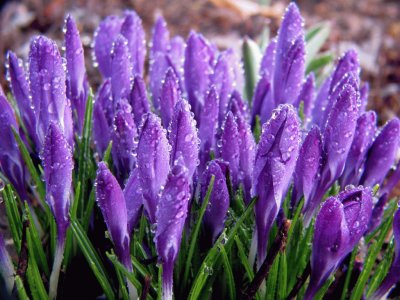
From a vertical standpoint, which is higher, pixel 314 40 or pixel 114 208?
pixel 314 40

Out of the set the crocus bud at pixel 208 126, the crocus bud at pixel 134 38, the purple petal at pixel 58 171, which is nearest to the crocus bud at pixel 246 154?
the crocus bud at pixel 208 126

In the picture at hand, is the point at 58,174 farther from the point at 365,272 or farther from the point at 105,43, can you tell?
the point at 365,272

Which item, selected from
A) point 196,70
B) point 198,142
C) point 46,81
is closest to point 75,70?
point 46,81

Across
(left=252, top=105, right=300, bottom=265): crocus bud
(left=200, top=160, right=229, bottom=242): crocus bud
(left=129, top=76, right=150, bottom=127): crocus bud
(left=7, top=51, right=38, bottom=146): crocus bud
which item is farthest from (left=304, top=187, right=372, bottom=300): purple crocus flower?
(left=7, top=51, right=38, bottom=146): crocus bud

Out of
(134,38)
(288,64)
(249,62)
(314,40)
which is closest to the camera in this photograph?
(288,64)

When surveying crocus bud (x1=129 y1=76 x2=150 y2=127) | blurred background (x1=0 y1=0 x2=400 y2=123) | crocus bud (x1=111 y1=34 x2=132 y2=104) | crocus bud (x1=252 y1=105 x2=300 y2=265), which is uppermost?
blurred background (x1=0 y1=0 x2=400 y2=123)

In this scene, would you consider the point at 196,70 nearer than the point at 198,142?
No

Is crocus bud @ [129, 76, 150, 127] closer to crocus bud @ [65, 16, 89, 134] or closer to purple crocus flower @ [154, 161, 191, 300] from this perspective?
crocus bud @ [65, 16, 89, 134]
